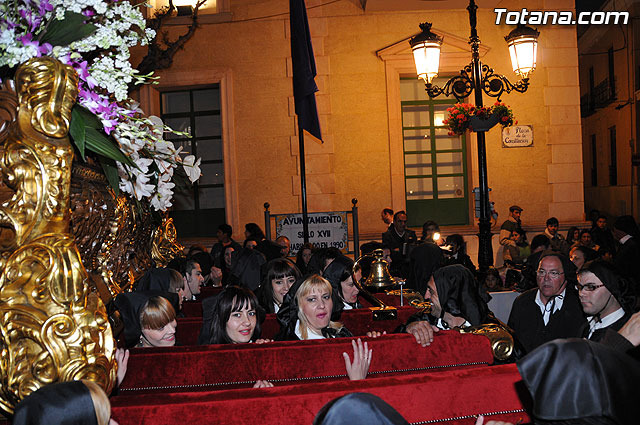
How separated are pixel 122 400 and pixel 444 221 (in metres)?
12.0

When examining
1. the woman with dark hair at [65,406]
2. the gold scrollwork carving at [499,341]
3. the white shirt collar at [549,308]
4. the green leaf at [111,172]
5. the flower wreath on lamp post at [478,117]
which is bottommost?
the white shirt collar at [549,308]

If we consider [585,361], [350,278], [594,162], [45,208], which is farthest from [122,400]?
[594,162]

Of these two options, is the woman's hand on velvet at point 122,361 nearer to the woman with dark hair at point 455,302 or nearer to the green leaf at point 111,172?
the green leaf at point 111,172

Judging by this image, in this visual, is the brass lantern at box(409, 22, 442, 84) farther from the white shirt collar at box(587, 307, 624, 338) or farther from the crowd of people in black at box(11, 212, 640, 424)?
the white shirt collar at box(587, 307, 624, 338)

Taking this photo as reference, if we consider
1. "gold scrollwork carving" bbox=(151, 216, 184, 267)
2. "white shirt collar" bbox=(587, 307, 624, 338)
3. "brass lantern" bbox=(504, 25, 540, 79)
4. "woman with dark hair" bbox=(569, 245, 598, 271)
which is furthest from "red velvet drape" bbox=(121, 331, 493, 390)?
Result: "brass lantern" bbox=(504, 25, 540, 79)

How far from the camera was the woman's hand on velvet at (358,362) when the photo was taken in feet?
9.79

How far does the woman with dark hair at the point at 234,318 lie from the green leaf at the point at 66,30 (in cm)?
246

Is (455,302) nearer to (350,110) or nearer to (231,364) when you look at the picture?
(231,364)

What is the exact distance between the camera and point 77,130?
2115 millimetres

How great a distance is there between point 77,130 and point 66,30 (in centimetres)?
35

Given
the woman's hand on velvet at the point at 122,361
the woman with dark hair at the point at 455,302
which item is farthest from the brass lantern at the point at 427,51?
the woman's hand on velvet at the point at 122,361

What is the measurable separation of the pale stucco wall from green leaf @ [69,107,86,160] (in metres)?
11.0

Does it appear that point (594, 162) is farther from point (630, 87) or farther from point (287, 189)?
point (287, 189)

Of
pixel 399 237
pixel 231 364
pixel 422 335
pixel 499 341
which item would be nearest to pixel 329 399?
pixel 231 364
